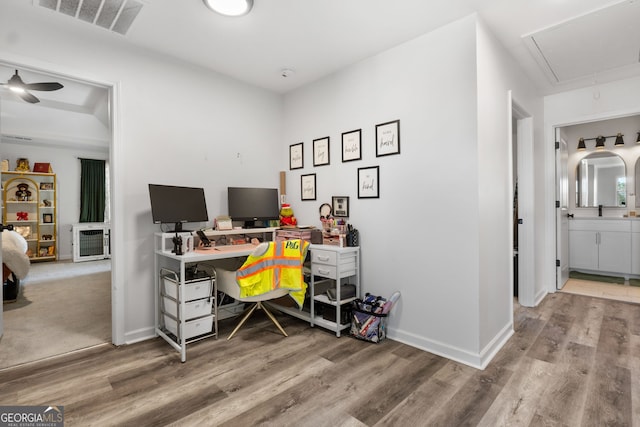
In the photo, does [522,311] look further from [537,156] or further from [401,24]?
[401,24]

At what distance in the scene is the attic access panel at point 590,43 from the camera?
2416 mm

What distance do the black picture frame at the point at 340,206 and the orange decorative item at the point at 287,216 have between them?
21.4 inches

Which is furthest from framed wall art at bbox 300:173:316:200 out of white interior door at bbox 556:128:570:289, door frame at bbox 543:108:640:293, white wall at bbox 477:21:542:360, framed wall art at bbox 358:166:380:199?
white interior door at bbox 556:128:570:289

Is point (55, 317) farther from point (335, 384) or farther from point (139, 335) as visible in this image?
point (335, 384)

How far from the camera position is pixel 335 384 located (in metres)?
2.07

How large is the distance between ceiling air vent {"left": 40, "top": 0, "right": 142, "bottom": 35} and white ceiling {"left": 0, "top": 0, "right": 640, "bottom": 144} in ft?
0.18

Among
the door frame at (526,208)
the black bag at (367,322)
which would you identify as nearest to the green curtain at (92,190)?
the black bag at (367,322)

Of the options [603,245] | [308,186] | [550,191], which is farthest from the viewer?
[603,245]

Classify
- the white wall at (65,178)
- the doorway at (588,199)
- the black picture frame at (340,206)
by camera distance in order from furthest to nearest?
the white wall at (65,178) < the doorway at (588,199) < the black picture frame at (340,206)

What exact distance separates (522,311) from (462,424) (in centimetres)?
233

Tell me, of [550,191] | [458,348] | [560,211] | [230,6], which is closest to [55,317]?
[230,6]

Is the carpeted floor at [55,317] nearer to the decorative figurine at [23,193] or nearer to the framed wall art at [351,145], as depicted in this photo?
the decorative figurine at [23,193]

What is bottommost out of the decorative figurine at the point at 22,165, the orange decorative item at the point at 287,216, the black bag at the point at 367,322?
the black bag at the point at 367,322

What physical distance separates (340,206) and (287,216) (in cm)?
72
